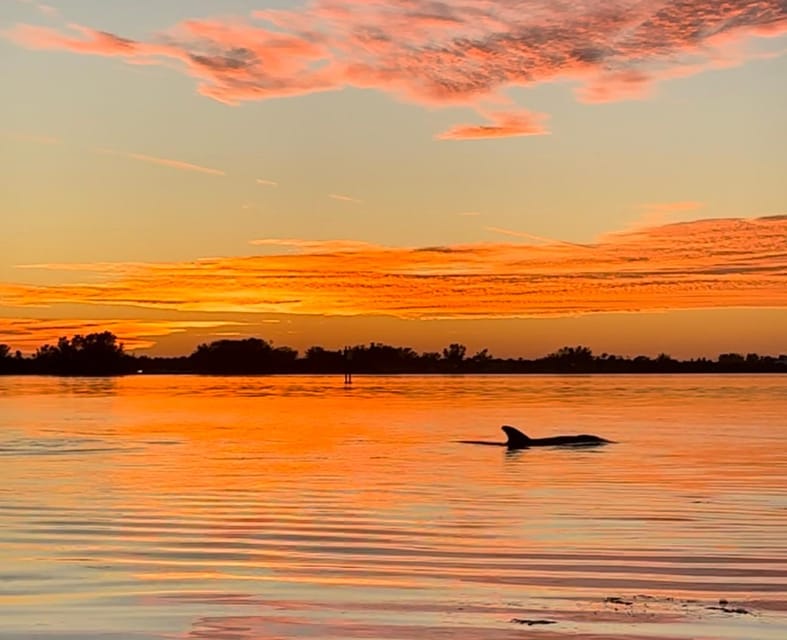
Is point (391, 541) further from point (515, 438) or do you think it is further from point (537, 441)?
point (537, 441)

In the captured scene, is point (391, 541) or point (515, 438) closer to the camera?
point (391, 541)

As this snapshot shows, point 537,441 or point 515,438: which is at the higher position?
point 515,438

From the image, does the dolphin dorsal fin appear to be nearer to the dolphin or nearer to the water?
the dolphin

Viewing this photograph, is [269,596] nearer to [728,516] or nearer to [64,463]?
[728,516]

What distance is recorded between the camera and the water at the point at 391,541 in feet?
45.3

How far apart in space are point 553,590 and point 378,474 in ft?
62.4

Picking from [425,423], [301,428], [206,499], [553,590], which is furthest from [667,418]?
[553,590]

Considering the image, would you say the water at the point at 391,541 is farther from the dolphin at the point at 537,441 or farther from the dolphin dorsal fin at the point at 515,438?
the dolphin dorsal fin at the point at 515,438

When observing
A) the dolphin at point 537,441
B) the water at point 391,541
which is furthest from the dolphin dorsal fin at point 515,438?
the water at point 391,541

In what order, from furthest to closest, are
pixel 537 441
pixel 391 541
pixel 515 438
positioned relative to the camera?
pixel 537 441, pixel 515 438, pixel 391 541

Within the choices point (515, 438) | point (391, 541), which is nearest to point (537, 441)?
point (515, 438)

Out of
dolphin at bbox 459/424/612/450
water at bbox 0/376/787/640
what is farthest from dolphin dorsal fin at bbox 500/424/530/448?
water at bbox 0/376/787/640

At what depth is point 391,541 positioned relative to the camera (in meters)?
20.6

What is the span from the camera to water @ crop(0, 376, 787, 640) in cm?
1382
